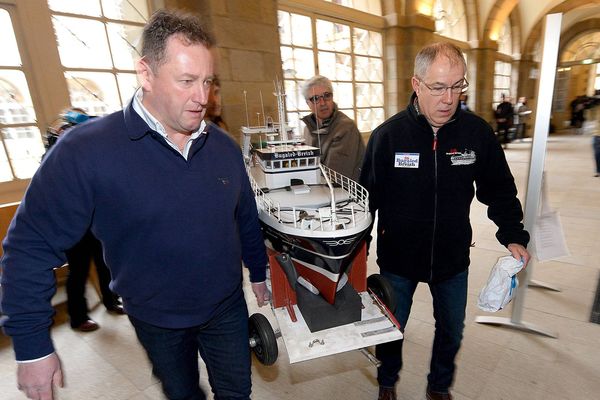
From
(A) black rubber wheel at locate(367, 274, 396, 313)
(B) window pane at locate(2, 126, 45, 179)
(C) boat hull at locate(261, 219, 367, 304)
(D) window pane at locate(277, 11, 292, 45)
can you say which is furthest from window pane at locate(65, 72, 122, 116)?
(A) black rubber wheel at locate(367, 274, 396, 313)

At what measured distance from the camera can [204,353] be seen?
63.7 inches

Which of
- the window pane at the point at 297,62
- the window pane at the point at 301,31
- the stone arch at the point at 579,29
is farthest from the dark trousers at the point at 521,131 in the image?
the window pane at the point at 301,31

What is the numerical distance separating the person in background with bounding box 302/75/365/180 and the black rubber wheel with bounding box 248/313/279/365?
164cm

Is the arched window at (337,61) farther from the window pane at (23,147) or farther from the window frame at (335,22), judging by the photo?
the window pane at (23,147)

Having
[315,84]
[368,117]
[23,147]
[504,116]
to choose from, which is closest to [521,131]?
[504,116]

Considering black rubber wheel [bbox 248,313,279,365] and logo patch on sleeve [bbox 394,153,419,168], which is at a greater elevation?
logo patch on sleeve [bbox 394,153,419,168]

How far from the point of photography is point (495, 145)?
1.77 m

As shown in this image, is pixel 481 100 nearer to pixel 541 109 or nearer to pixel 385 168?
pixel 541 109

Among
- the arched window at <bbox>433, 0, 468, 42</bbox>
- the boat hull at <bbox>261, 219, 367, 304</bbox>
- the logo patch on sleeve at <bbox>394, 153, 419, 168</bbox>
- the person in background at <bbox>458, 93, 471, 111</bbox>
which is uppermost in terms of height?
the arched window at <bbox>433, 0, 468, 42</bbox>

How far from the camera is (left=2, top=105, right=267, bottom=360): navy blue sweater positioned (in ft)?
3.71

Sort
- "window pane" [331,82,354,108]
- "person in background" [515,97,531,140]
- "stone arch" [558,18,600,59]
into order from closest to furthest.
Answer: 1. "window pane" [331,82,354,108]
2. "person in background" [515,97,531,140]
3. "stone arch" [558,18,600,59]

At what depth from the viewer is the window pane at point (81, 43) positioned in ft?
14.0

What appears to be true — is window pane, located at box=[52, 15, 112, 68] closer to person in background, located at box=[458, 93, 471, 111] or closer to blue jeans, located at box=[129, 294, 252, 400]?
blue jeans, located at box=[129, 294, 252, 400]

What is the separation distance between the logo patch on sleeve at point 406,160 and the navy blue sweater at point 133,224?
0.84 meters
